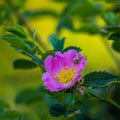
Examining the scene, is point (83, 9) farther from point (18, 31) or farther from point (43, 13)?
point (18, 31)

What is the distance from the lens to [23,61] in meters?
0.86

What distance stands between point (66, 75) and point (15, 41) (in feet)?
0.36

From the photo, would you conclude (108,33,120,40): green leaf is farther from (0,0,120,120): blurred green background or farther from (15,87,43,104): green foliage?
(0,0,120,120): blurred green background

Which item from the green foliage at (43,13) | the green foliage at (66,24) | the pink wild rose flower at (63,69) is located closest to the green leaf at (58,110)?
the pink wild rose flower at (63,69)

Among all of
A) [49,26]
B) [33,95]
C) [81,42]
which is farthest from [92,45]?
[33,95]

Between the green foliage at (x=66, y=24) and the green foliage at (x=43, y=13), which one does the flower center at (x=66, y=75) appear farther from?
the green foliage at (x=43, y=13)

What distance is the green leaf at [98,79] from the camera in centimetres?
74

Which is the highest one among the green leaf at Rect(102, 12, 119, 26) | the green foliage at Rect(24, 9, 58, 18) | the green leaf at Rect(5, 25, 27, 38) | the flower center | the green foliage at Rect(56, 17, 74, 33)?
the green foliage at Rect(24, 9, 58, 18)

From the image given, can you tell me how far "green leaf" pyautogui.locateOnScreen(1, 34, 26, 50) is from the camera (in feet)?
2.51

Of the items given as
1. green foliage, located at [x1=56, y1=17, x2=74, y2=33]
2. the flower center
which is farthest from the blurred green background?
the flower center

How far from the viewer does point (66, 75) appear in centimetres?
77

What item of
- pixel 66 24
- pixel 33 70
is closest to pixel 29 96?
pixel 66 24

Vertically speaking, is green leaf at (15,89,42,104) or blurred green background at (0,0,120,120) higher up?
blurred green background at (0,0,120,120)

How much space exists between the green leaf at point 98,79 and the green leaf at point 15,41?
0.13 metres
